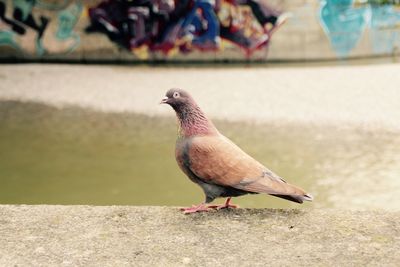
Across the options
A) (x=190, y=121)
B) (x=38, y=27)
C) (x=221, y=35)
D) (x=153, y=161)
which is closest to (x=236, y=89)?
(x=221, y=35)

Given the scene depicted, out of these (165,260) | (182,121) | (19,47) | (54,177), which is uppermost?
(182,121)

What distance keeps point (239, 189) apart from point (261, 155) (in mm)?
4304

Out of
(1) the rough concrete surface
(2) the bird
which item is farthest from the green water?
(2) the bird

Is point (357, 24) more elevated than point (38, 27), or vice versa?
point (357, 24)

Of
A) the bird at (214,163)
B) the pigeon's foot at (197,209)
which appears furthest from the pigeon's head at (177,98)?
the pigeon's foot at (197,209)

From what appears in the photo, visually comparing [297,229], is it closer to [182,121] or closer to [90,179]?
[182,121]

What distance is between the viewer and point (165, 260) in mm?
2852

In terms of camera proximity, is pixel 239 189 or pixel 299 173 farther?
pixel 299 173

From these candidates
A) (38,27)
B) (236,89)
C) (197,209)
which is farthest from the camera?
(38,27)

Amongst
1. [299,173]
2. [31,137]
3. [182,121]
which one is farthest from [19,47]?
[182,121]

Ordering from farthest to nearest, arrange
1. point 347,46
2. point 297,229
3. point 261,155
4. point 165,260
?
point 347,46
point 261,155
point 297,229
point 165,260

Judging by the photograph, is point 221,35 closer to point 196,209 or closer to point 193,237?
point 196,209

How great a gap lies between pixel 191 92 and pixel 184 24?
185 inches

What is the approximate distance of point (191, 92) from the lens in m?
11.4
